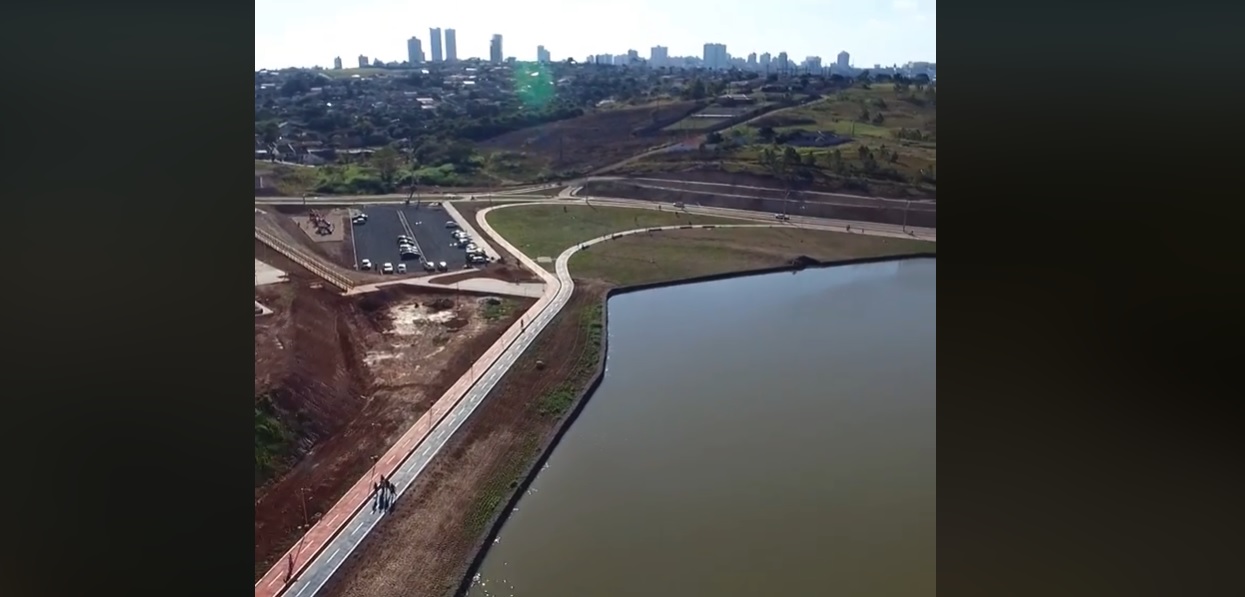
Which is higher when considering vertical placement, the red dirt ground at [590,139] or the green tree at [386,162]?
the red dirt ground at [590,139]

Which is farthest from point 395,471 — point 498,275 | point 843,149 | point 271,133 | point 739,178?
point 271,133

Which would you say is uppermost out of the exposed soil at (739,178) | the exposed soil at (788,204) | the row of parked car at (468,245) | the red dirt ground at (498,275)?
the exposed soil at (739,178)

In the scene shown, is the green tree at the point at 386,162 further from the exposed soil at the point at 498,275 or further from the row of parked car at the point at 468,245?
the exposed soil at the point at 498,275

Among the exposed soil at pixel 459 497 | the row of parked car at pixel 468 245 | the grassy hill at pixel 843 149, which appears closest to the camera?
the exposed soil at pixel 459 497

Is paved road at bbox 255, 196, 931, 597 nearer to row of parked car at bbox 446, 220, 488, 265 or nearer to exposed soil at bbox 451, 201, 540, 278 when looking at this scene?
exposed soil at bbox 451, 201, 540, 278

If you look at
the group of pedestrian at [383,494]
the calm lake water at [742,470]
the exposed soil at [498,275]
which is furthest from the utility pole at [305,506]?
the exposed soil at [498,275]

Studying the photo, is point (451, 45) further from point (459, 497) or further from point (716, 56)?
point (459, 497)

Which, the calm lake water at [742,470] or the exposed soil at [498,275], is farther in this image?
the exposed soil at [498,275]

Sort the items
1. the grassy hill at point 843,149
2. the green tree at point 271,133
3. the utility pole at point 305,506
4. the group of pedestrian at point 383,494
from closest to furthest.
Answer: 1. the utility pole at point 305,506
2. the group of pedestrian at point 383,494
3. the grassy hill at point 843,149
4. the green tree at point 271,133
